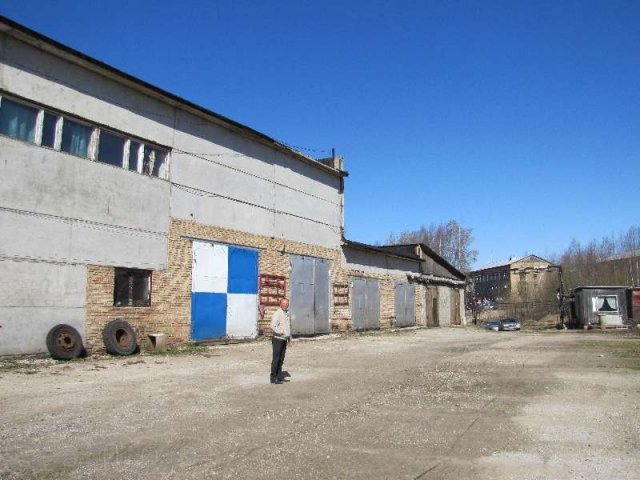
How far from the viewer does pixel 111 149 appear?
16000 mm

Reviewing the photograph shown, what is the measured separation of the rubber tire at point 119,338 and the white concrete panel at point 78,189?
2.97 meters

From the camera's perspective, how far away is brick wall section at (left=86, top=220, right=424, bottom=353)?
48.9 feet

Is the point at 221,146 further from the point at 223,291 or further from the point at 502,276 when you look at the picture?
the point at 502,276

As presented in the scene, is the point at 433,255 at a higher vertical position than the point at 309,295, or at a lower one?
higher

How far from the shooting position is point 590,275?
2825 inches

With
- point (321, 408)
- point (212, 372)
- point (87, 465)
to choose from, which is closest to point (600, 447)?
point (321, 408)

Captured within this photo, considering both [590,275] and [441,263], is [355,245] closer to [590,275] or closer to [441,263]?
[441,263]

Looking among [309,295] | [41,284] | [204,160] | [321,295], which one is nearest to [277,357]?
[41,284]

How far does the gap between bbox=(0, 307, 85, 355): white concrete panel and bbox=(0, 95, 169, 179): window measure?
4287mm

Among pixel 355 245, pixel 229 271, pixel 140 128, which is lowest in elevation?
pixel 229 271

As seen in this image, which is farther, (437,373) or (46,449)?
(437,373)

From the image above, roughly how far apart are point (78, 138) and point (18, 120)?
175cm

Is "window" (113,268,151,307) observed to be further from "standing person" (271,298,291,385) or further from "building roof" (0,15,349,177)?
"standing person" (271,298,291,385)

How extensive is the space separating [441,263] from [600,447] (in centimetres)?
3367
